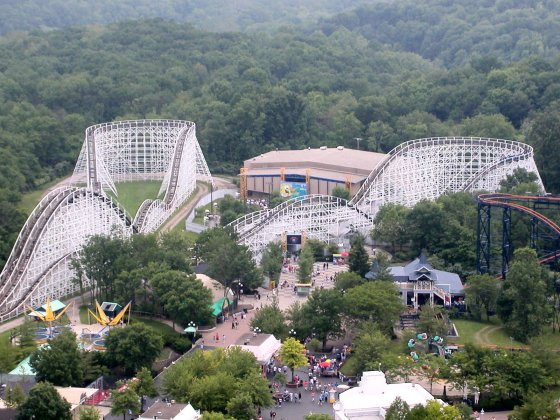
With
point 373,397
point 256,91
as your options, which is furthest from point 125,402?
point 256,91

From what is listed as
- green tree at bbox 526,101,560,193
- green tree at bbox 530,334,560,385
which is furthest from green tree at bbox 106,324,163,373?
green tree at bbox 526,101,560,193

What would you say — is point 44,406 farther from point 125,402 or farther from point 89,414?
point 125,402

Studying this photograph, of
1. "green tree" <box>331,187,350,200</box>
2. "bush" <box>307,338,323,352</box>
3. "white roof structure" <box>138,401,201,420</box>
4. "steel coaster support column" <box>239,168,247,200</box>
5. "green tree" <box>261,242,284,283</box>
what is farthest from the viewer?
"steel coaster support column" <box>239,168,247,200</box>

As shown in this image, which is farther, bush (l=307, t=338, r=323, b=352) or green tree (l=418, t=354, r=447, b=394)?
bush (l=307, t=338, r=323, b=352)

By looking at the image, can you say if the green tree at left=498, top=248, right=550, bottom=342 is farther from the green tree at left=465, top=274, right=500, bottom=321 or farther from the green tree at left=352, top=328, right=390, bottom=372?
the green tree at left=352, top=328, right=390, bottom=372

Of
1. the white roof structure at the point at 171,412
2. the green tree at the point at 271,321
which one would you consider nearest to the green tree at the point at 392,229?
the green tree at the point at 271,321

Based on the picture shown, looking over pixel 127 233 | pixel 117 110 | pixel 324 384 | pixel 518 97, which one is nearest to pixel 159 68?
pixel 117 110

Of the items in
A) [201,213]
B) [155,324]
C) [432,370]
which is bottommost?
[432,370]
